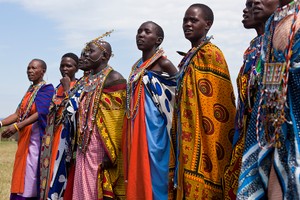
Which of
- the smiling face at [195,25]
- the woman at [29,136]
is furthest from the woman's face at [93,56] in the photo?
the smiling face at [195,25]

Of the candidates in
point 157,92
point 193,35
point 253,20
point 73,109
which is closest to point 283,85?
point 253,20

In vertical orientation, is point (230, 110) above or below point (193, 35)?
below

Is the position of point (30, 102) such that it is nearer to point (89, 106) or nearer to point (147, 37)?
point (89, 106)

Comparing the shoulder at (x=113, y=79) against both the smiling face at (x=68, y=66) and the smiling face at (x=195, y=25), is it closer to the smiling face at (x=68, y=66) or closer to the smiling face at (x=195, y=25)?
the smiling face at (x=195, y=25)

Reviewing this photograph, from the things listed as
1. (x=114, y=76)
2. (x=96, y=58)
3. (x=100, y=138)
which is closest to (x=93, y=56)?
(x=96, y=58)

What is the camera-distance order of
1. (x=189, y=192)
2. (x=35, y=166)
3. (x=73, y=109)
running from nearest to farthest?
(x=189, y=192) < (x=73, y=109) < (x=35, y=166)

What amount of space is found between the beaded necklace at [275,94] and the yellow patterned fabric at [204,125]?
1237mm

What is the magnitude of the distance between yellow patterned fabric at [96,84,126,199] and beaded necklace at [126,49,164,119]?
0.36 m

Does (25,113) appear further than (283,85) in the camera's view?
Yes

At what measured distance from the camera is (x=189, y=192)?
171 inches

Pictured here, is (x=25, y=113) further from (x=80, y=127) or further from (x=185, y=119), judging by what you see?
(x=185, y=119)

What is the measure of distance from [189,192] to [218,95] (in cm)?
89

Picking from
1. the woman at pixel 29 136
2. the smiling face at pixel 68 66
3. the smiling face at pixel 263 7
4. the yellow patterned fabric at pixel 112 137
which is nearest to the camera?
the smiling face at pixel 263 7

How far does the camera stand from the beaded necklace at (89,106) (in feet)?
20.1
